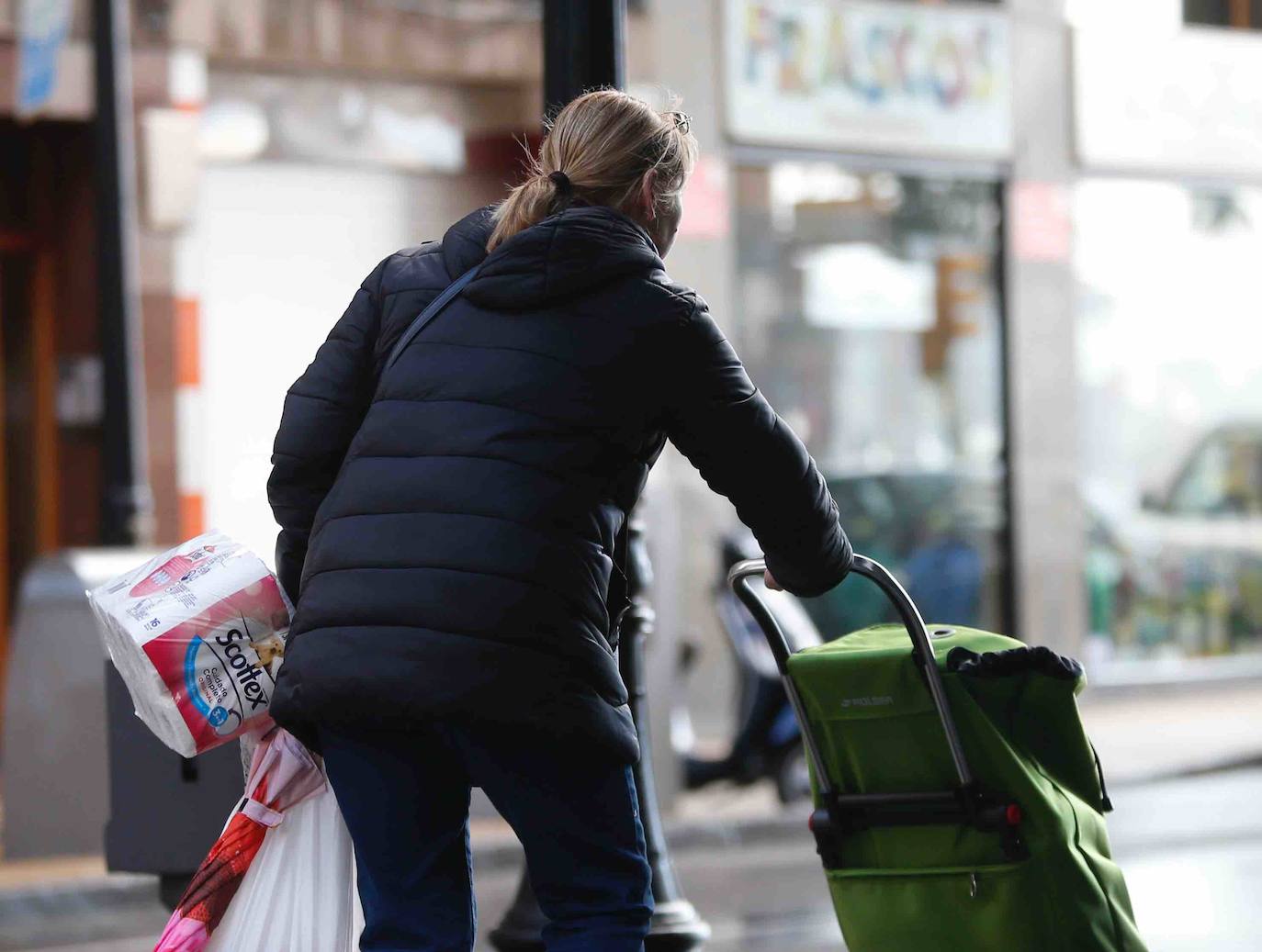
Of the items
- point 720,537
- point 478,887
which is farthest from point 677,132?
point 720,537

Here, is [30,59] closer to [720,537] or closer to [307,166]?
[307,166]

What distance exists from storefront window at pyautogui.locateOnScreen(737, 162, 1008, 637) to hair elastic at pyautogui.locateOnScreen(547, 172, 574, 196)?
912cm

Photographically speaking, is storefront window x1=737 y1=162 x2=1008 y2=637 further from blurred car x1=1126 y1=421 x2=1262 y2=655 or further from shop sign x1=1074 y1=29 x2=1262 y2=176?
blurred car x1=1126 y1=421 x2=1262 y2=655

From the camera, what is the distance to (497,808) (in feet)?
9.59

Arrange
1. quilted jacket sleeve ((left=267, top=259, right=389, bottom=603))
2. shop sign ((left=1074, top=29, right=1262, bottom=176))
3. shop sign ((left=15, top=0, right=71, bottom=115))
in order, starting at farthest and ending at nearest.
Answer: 1. shop sign ((left=1074, top=29, right=1262, bottom=176))
2. shop sign ((left=15, top=0, right=71, bottom=115))
3. quilted jacket sleeve ((left=267, top=259, right=389, bottom=603))

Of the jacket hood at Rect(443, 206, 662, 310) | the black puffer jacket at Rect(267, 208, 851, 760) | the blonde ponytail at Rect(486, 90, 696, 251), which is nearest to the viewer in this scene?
the black puffer jacket at Rect(267, 208, 851, 760)

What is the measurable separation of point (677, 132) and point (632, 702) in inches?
94.5

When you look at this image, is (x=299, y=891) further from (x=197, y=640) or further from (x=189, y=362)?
(x=189, y=362)

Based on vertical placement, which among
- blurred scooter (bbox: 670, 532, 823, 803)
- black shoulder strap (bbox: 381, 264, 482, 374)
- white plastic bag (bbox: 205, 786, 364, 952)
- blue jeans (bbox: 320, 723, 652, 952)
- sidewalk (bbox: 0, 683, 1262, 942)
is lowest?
sidewalk (bbox: 0, 683, 1262, 942)

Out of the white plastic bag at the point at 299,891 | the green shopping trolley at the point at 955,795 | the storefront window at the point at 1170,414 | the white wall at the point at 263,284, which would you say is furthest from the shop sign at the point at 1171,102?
the white plastic bag at the point at 299,891

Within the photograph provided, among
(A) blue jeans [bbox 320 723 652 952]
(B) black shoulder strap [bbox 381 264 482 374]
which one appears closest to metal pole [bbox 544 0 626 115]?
(B) black shoulder strap [bbox 381 264 482 374]

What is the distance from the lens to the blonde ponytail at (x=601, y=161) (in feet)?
10.3

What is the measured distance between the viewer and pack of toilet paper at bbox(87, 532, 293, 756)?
346 cm

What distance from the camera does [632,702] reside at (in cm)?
533
